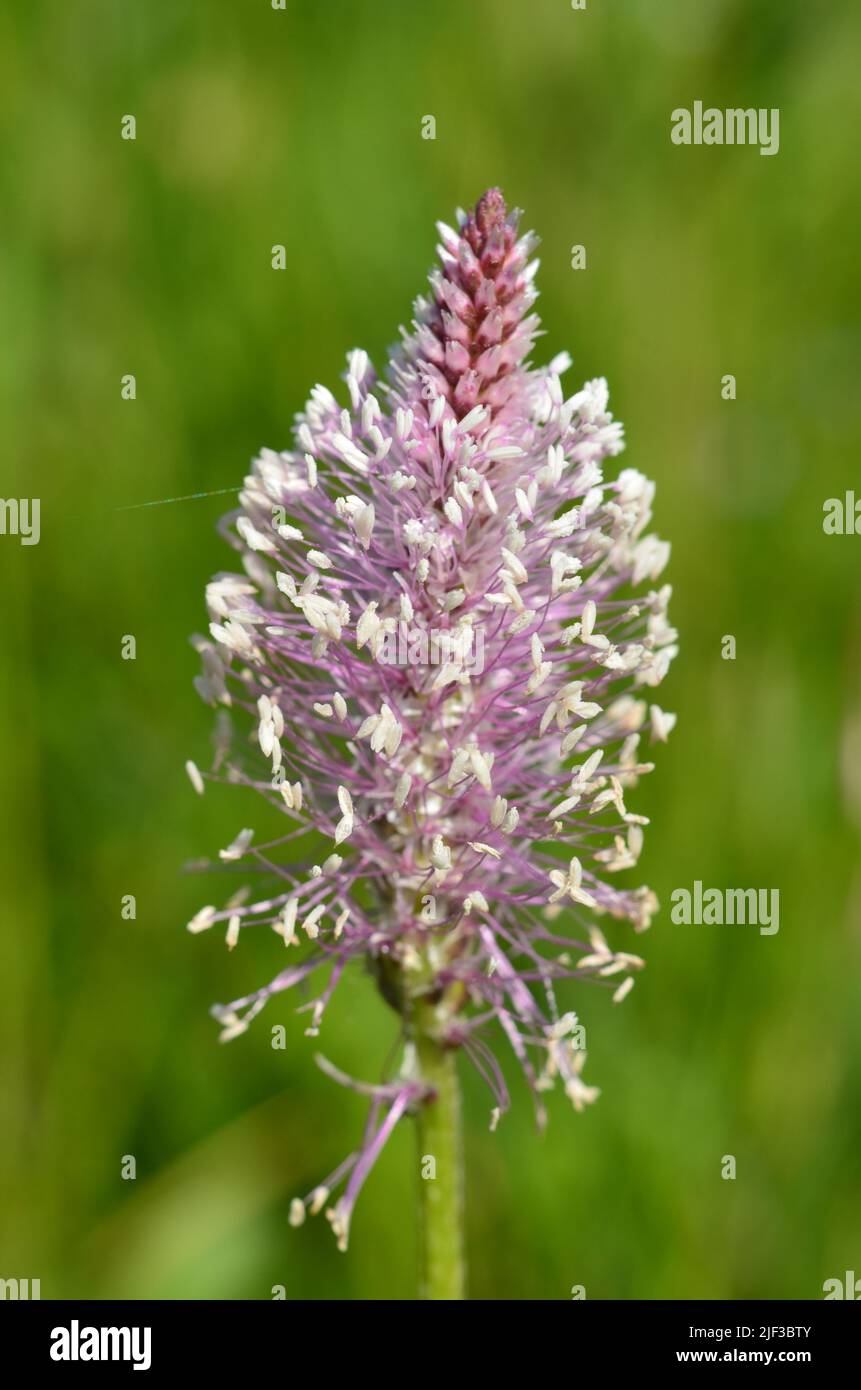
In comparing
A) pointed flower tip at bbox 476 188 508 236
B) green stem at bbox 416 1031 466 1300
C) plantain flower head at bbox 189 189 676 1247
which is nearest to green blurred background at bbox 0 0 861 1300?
green stem at bbox 416 1031 466 1300

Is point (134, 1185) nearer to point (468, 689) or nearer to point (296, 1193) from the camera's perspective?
point (296, 1193)

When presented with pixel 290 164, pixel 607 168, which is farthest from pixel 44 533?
pixel 607 168

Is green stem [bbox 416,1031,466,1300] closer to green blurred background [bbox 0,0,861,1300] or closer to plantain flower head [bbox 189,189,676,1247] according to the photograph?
plantain flower head [bbox 189,189,676,1247]

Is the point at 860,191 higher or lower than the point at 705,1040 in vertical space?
higher

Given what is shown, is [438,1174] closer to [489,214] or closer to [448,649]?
[448,649]

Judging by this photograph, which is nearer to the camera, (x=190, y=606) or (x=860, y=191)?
(x=190, y=606)

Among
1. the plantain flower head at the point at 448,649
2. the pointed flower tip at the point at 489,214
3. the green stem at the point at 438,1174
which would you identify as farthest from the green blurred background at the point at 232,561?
the pointed flower tip at the point at 489,214
